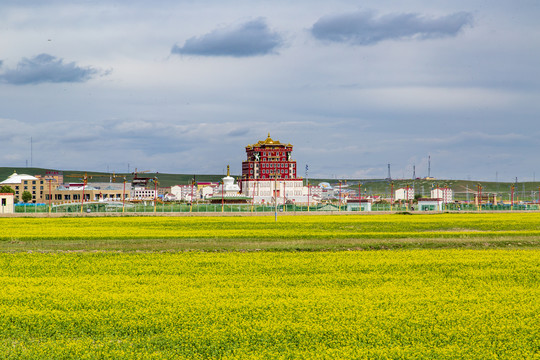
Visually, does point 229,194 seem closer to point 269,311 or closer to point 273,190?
point 273,190

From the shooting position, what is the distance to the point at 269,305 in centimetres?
1964

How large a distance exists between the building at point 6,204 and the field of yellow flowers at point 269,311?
236 ft

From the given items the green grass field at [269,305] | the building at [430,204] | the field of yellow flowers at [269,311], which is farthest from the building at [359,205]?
the field of yellow flowers at [269,311]

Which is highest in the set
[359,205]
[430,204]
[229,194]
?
[229,194]

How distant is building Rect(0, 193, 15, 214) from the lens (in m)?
96.4

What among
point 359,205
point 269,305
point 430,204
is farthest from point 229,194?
point 269,305

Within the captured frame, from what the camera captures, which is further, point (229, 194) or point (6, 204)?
point (229, 194)

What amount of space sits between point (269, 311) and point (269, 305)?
84cm

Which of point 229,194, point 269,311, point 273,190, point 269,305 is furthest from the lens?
point 273,190

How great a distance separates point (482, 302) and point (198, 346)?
396 inches

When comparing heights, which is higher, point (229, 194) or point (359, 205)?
point (229, 194)

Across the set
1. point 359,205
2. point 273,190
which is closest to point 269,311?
point 359,205

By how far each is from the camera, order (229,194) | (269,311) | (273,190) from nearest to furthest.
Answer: (269,311), (229,194), (273,190)

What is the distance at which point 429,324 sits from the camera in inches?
690
